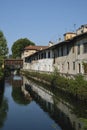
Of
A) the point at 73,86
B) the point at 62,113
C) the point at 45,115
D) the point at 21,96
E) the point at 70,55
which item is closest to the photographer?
the point at 45,115

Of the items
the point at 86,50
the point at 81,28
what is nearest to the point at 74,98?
the point at 86,50

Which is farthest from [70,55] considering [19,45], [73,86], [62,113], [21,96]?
[19,45]

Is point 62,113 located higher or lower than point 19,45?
lower

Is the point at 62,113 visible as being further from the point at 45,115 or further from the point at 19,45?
the point at 19,45

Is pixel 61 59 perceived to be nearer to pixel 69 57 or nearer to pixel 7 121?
pixel 69 57

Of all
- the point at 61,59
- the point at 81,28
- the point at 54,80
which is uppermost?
the point at 81,28

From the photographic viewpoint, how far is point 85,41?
120 feet

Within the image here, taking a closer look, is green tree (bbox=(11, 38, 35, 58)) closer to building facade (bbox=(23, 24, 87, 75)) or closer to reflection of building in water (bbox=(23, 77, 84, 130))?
building facade (bbox=(23, 24, 87, 75))

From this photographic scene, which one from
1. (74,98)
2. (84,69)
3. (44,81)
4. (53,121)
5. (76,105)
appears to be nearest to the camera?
(53,121)

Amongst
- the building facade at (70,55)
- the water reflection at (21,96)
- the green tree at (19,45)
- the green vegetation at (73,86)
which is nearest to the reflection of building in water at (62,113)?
the green vegetation at (73,86)

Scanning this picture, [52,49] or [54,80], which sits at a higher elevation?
[52,49]

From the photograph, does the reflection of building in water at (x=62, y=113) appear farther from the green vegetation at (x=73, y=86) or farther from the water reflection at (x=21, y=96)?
the water reflection at (x=21, y=96)

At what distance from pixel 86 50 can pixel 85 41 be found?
3.80 ft

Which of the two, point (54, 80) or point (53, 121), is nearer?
point (53, 121)
